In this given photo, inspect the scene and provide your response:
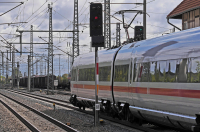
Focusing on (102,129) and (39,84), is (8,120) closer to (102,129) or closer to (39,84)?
(102,129)

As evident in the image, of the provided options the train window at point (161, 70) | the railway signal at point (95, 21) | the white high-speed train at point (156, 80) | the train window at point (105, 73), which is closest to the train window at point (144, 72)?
the white high-speed train at point (156, 80)

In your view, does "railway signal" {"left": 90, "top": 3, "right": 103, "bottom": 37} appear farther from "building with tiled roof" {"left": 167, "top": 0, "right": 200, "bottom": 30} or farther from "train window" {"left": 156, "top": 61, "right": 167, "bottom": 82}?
"building with tiled roof" {"left": 167, "top": 0, "right": 200, "bottom": 30}

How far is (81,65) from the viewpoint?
67.1 feet

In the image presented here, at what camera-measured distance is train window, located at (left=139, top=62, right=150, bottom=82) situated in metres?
12.2

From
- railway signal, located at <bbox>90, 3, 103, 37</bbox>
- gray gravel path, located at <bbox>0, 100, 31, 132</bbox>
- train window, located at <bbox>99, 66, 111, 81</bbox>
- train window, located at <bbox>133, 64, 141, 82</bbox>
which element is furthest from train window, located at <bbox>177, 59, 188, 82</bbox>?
gray gravel path, located at <bbox>0, 100, 31, 132</bbox>

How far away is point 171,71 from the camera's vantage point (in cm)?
1066

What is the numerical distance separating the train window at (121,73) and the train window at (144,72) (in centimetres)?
130

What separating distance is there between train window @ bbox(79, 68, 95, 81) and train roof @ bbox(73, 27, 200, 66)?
257 cm

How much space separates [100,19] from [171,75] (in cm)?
450

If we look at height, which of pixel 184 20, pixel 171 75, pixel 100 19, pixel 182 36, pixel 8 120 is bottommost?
pixel 8 120

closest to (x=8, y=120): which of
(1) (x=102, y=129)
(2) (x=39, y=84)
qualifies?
(1) (x=102, y=129)

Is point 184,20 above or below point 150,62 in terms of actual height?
above

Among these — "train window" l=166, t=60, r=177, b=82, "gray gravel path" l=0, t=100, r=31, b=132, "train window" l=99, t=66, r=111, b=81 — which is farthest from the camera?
"train window" l=99, t=66, r=111, b=81

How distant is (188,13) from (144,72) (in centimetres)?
1752
